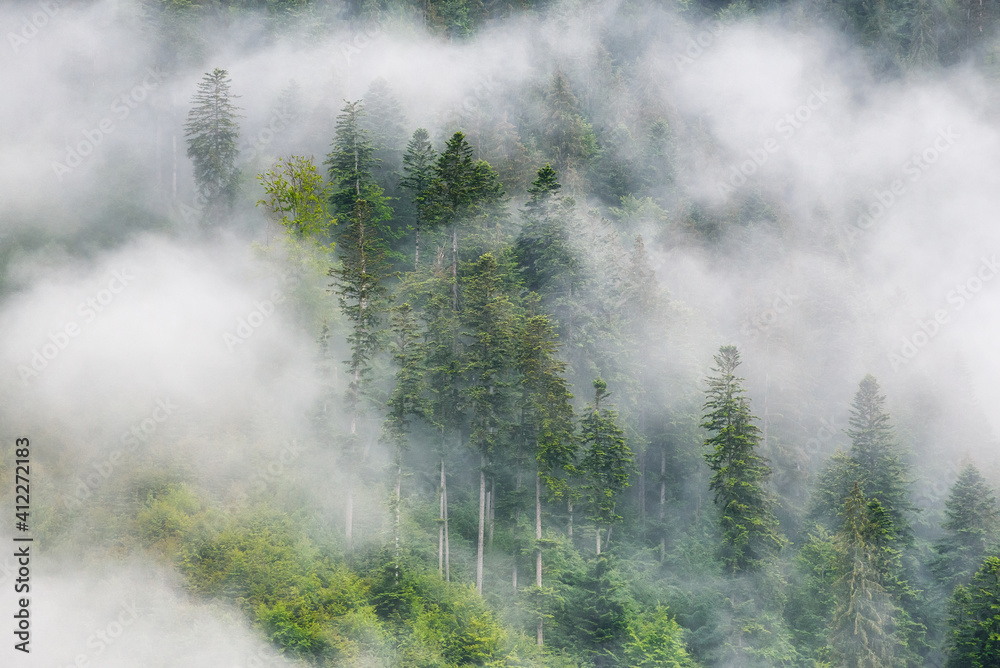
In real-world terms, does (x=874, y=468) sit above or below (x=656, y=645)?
above

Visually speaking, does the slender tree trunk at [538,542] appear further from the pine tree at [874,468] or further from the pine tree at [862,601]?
the pine tree at [874,468]

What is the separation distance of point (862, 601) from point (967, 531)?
1336 cm

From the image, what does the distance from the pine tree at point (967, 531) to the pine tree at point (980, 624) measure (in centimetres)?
586

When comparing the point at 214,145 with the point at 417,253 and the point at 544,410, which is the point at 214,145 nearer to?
the point at 417,253

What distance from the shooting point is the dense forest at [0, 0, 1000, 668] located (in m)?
39.3

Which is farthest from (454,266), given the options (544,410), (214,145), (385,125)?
(385,125)

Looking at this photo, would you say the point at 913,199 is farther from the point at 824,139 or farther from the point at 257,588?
the point at 257,588

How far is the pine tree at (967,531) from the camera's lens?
45781 millimetres

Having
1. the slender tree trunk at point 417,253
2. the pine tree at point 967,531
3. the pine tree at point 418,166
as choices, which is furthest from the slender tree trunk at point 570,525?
the pine tree at point 967,531

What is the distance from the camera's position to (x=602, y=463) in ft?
143

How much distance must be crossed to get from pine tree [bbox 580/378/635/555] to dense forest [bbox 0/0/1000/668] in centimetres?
26

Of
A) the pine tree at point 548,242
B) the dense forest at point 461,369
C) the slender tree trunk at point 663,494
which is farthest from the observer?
the slender tree trunk at point 663,494

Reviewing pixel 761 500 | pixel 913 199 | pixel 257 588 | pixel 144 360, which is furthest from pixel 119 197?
pixel 913 199

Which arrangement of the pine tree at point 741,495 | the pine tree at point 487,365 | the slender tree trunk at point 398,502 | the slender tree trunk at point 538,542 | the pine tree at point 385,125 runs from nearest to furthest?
the pine tree at point 741,495 → the slender tree trunk at point 398,502 → the slender tree trunk at point 538,542 → the pine tree at point 487,365 → the pine tree at point 385,125
